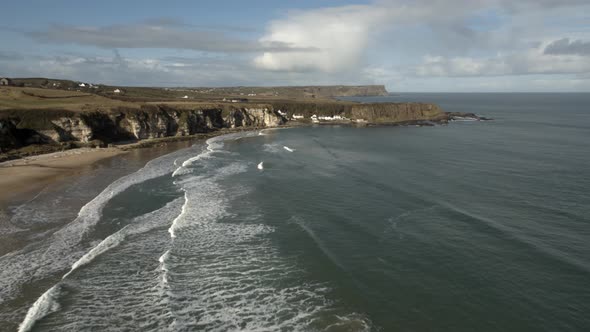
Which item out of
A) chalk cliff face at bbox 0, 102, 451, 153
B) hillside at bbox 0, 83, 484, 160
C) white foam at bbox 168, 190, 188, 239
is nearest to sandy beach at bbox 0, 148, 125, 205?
hillside at bbox 0, 83, 484, 160

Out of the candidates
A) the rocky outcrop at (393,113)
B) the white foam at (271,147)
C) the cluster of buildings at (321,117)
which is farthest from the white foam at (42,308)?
the rocky outcrop at (393,113)

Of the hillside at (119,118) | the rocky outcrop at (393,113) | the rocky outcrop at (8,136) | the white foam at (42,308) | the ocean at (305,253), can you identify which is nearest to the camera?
the white foam at (42,308)

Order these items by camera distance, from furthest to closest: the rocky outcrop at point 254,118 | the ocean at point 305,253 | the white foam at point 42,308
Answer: the rocky outcrop at point 254,118 → the ocean at point 305,253 → the white foam at point 42,308

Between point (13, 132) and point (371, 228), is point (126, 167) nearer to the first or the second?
point (13, 132)

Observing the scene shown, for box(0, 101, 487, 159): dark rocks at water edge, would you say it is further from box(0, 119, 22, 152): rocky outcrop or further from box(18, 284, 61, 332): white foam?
box(18, 284, 61, 332): white foam

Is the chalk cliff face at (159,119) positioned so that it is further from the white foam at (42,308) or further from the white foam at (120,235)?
the white foam at (42,308)

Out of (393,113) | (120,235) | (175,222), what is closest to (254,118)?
(393,113)

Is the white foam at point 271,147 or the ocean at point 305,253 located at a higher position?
the white foam at point 271,147
